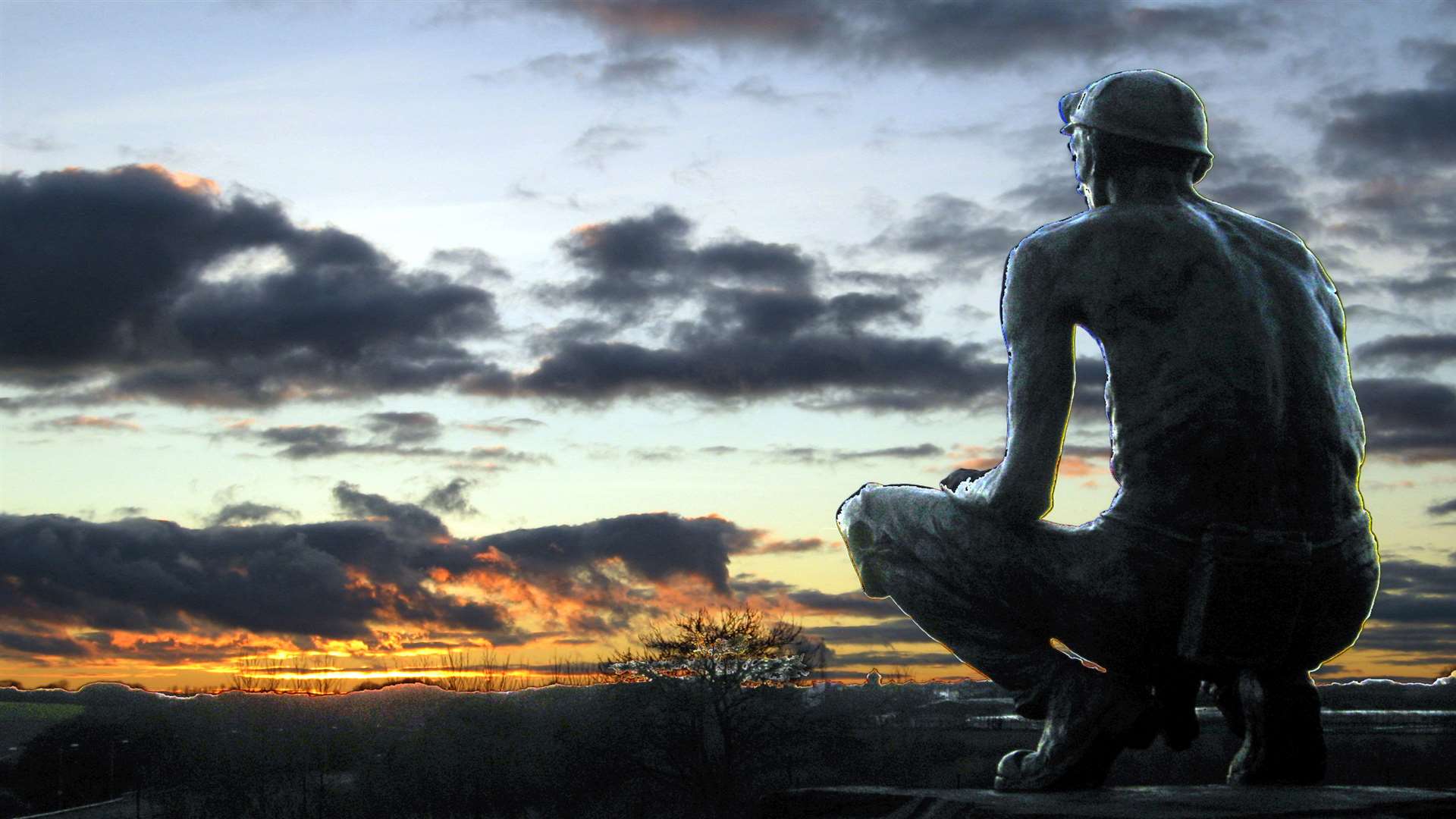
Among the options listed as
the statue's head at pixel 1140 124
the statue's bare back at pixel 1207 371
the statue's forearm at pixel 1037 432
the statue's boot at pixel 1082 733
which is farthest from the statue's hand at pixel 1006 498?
the statue's head at pixel 1140 124

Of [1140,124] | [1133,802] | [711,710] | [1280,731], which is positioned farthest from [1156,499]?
[711,710]

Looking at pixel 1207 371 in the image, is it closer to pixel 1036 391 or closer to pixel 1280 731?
pixel 1036 391

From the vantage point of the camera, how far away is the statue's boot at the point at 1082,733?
21.0ft

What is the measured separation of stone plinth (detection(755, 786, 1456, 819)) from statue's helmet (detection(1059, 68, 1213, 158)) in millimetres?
2686

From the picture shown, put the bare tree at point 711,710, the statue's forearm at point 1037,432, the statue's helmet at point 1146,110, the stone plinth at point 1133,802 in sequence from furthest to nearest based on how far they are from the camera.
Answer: the bare tree at point 711,710
the statue's helmet at point 1146,110
the statue's forearm at point 1037,432
the stone plinth at point 1133,802

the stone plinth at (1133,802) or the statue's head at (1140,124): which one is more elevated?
the statue's head at (1140,124)

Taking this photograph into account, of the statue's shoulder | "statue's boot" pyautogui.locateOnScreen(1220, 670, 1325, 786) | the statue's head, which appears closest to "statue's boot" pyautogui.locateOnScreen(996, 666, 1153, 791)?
"statue's boot" pyautogui.locateOnScreen(1220, 670, 1325, 786)

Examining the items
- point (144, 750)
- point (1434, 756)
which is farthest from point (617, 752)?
point (1434, 756)

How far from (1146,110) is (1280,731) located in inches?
106

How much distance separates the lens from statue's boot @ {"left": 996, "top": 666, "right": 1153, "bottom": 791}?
641 centimetres

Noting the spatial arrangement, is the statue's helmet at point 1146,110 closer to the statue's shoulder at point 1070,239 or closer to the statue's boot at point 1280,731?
the statue's shoulder at point 1070,239

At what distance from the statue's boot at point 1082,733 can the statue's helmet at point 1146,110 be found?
226 cm

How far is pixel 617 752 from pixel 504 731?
9.10 m

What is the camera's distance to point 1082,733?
6.41 m
